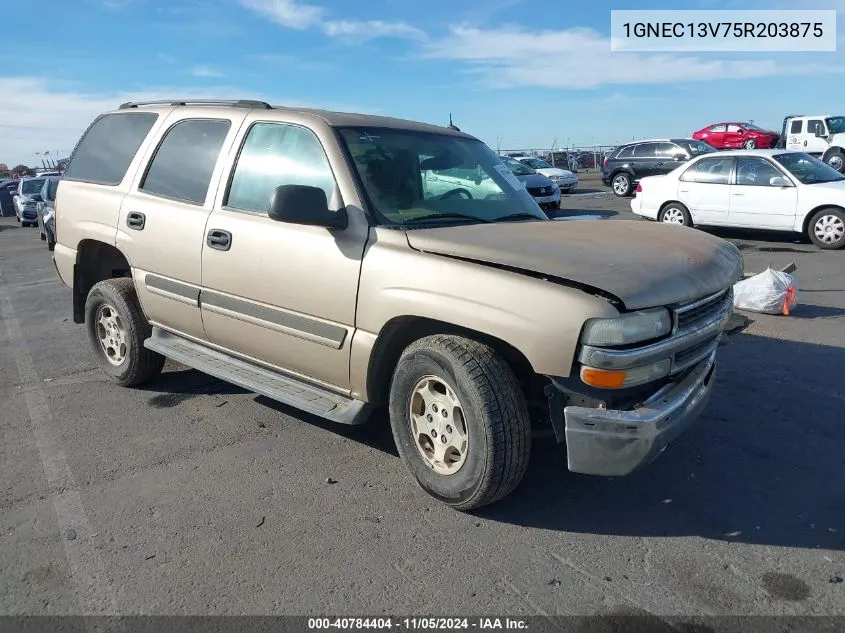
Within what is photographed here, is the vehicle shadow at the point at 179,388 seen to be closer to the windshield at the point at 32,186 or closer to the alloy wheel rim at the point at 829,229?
the alloy wheel rim at the point at 829,229

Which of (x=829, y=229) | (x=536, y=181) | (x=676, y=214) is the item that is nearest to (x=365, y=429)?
(x=829, y=229)

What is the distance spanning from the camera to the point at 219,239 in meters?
4.07

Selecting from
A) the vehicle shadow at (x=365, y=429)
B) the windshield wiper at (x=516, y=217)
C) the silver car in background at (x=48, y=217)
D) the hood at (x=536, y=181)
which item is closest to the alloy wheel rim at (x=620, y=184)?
the hood at (x=536, y=181)

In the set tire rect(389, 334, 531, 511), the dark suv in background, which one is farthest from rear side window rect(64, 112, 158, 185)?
the dark suv in background

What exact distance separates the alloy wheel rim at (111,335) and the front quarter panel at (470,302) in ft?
7.98

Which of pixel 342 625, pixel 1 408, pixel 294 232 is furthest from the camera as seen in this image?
pixel 1 408

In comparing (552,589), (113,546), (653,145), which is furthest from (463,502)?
(653,145)

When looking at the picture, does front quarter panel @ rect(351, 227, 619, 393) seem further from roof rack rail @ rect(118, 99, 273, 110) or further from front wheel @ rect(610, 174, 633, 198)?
front wheel @ rect(610, 174, 633, 198)

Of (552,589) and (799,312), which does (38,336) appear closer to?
(552,589)

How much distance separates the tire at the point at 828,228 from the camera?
10586 millimetres

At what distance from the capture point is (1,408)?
4.78 meters

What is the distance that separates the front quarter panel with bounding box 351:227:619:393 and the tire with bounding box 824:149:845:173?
26589 millimetres

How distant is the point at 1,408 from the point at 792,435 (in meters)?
5.23

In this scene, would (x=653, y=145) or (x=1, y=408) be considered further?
(x=653, y=145)
